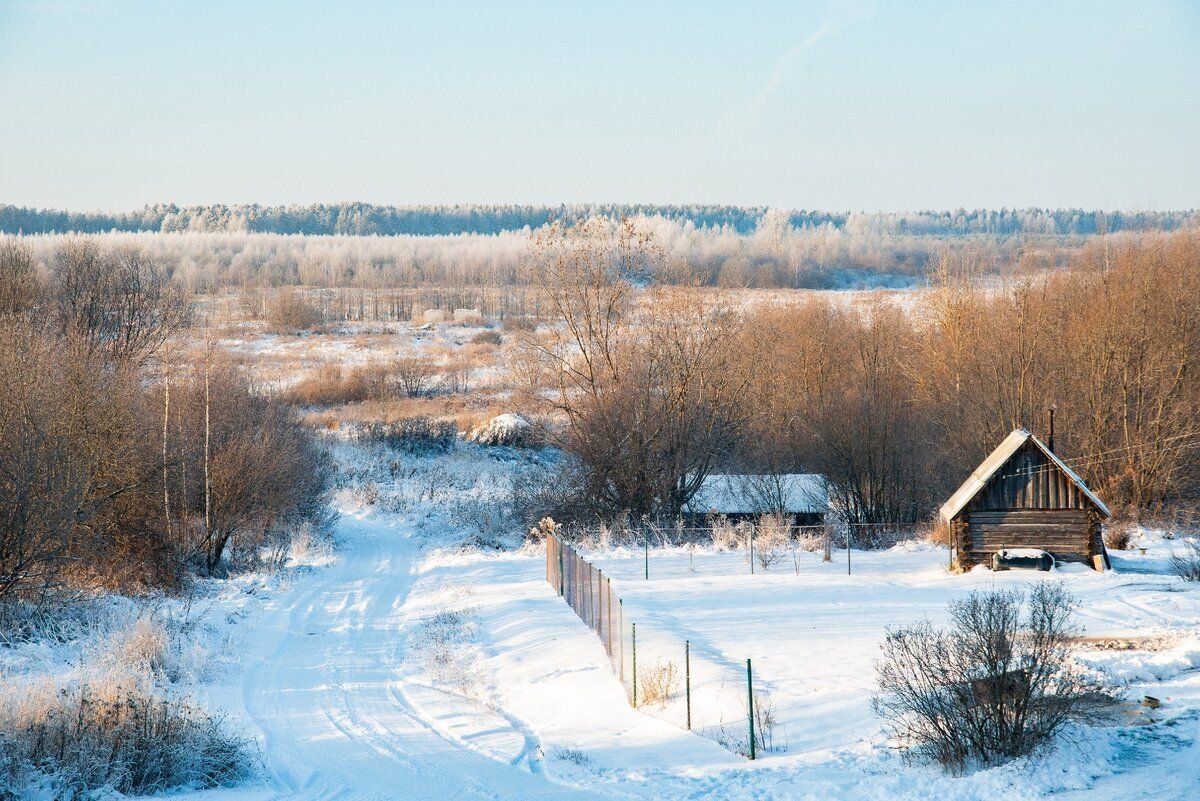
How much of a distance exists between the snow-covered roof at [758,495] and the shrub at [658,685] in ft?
68.9

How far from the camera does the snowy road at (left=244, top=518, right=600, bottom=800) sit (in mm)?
10664

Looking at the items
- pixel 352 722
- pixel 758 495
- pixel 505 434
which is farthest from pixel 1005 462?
pixel 505 434

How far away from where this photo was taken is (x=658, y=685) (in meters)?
13.9

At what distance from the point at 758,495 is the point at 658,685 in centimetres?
2226

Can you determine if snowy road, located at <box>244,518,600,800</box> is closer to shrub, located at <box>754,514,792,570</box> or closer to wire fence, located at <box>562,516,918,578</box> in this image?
wire fence, located at <box>562,516,918,578</box>

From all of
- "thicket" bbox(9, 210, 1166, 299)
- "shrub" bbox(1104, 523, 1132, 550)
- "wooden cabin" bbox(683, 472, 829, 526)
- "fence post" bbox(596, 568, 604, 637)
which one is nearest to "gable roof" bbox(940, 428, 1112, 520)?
"shrub" bbox(1104, 523, 1132, 550)

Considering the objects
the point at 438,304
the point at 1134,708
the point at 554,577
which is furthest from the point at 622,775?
the point at 438,304

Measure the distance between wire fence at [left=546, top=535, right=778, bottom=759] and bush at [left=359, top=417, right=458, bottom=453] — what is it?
33.3m

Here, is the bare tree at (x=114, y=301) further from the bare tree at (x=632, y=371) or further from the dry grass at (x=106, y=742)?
the dry grass at (x=106, y=742)

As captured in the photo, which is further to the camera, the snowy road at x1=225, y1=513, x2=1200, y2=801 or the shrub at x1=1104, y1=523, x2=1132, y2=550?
the shrub at x1=1104, y1=523, x2=1132, y2=550

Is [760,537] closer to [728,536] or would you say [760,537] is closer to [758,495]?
[728,536]

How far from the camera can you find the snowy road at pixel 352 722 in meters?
10.7

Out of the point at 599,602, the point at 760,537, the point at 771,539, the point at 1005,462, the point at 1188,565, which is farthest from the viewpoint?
the point at 760,537

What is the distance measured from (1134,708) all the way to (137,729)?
11.5 m
